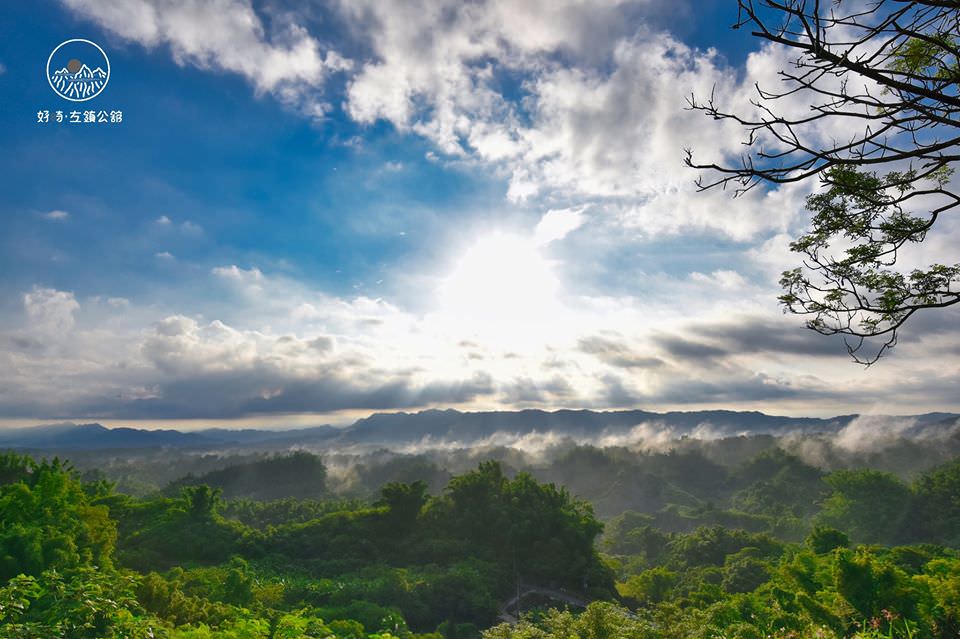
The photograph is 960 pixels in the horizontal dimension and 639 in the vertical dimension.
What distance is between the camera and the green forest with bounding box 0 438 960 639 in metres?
9.84

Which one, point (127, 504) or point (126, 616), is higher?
point (126, 616)

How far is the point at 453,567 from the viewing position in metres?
28.3

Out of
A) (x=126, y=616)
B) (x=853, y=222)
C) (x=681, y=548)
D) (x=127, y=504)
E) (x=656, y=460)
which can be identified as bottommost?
(x=656, y=460)

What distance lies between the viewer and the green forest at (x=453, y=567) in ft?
32.3

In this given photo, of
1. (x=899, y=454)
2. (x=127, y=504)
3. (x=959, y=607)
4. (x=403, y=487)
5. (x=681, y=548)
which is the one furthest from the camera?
(x=899, y=454)

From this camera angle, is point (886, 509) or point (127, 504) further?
point (886, 509)

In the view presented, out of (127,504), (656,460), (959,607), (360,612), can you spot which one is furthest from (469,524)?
(656,460)

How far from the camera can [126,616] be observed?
18.3 ft

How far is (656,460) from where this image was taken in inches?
7028

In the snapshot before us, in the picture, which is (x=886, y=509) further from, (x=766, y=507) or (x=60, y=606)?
(x=60, y=606)

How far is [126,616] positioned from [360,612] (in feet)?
54.0

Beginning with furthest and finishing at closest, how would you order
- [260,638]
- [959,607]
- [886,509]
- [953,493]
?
[886,509], [953,493], [959,607], [260,638]

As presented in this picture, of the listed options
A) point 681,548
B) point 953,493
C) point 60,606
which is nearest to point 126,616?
point 60,606

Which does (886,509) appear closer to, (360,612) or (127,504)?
(360,612)
